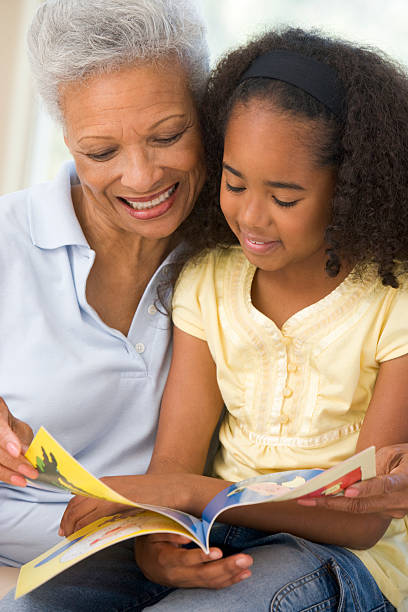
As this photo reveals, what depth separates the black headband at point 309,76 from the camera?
1270 mm

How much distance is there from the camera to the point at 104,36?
4.61ft

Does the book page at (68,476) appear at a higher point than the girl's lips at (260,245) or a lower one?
lower

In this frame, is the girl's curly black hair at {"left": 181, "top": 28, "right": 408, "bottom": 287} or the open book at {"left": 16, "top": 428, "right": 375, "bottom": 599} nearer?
the open book at {"left": 16, "top": 428, "right": 375, "bottom": 599}

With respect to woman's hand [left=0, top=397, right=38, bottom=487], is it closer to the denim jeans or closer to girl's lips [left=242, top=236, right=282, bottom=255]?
the denim jeans

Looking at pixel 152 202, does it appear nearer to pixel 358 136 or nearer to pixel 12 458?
pixel 358 136

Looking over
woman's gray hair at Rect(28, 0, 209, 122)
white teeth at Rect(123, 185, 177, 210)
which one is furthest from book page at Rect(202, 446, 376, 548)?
woman's gray hair at Rect(28, 0, 209, 122)

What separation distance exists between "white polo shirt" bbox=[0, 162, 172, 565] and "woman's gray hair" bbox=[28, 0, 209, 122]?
12.9 inches

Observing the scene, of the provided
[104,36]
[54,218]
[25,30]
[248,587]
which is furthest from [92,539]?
[25,30]

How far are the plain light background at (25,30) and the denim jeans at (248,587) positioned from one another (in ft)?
8.34

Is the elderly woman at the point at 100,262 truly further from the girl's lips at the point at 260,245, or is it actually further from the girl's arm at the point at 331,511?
the girl's lips at the point at 260,245

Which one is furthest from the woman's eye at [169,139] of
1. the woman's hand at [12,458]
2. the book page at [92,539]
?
the book page at [92,539]

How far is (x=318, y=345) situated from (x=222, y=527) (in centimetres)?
39

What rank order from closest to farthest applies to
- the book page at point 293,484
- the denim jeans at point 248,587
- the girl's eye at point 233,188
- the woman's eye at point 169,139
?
1. the book page at point 293,484
2. the denim jeans at point 248,587
3. the girl's eye at point 233,188
4. the woman's eye at point 169,139

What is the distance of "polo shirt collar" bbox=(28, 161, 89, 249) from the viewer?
63.6 inches
